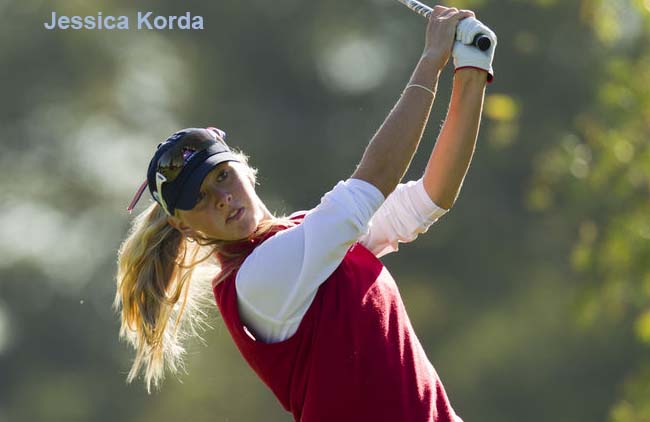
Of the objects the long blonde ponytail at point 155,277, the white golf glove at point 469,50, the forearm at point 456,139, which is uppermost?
the white golf glove at point 469,50

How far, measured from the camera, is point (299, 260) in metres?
3.88

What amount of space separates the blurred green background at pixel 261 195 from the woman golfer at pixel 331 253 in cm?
1167

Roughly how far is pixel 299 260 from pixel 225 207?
0.30 meters

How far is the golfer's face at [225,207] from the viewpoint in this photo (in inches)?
160

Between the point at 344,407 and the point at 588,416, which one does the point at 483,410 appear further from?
the point at 344,407

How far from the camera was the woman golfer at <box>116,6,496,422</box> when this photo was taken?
3.86m

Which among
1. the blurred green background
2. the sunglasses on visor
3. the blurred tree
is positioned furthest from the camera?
the blurred green background

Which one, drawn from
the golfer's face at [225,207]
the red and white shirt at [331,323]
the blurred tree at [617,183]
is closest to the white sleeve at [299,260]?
the red and white shirt at [331,323]

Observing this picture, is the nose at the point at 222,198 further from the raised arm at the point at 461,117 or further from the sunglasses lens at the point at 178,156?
the raised arm at the point at 461,117

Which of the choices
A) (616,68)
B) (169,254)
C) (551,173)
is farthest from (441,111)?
(169,254)

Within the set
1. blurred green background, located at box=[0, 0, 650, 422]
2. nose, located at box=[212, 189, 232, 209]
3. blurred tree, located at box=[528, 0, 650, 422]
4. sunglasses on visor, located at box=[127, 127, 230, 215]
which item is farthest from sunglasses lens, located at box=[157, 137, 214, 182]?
blurred green background, located at box=[0, 0, 650, 422]

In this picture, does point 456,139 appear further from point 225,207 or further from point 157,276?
point 157,276

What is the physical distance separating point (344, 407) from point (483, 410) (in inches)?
517

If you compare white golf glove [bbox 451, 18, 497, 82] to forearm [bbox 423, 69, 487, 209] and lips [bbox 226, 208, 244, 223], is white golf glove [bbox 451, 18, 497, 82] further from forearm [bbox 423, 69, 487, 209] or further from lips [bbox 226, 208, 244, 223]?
lips [bbox 226, 208, 244, 223]
